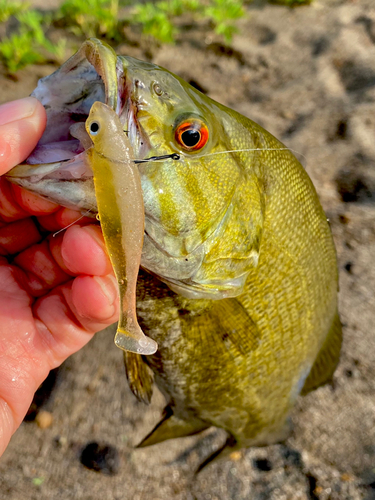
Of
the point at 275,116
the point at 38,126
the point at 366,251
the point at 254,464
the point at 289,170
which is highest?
the point at 38,126

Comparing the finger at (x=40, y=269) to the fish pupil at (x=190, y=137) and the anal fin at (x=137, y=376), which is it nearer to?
the anal fin at (x=137, y=376)

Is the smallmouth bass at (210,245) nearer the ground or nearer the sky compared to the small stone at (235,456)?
nearer the sky

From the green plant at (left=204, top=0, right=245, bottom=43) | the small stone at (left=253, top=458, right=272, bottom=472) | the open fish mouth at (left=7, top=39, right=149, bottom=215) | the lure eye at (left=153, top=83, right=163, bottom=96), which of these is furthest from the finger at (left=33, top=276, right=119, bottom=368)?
the green plant at (left=204, top=0, right=245, bottom=43)

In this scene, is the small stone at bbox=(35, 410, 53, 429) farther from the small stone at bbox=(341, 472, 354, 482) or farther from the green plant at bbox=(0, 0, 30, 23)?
the green plant at bbox=(0, 0, 30, 23)

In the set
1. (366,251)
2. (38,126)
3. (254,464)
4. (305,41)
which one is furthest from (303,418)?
(305,41)

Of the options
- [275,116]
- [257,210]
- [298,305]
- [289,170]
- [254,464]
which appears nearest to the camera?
[257,210]

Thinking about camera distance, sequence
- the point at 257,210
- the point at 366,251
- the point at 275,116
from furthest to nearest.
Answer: the point at 275,116
the point at 366,251
the point at 257,210

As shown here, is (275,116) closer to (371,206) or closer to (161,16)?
(371,206)

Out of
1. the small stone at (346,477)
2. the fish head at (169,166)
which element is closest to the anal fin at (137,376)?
the fish head at (169,166)
